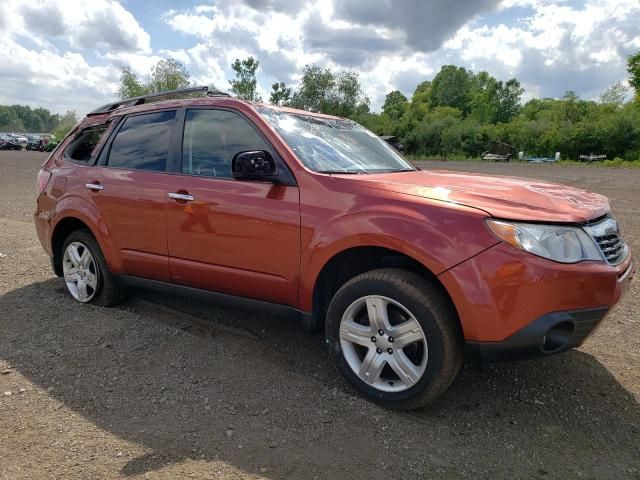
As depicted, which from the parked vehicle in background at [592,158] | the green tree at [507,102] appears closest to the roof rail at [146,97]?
the parked vehicle in background at [592,158]

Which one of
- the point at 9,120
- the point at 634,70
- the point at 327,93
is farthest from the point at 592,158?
the point at 9,120

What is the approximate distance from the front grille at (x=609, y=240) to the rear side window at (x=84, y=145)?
4.04 m

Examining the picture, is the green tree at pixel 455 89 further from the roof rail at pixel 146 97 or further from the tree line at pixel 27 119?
the tree line at pixel 27 119

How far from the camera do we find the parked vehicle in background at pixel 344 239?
98.0 inches

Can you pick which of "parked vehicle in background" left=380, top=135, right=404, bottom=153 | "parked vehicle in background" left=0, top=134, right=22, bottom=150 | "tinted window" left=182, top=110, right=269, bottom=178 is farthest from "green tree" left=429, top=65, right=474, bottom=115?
"tinted window" left=182, top=110, right=269, bottom=178

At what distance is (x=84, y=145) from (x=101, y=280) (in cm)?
133

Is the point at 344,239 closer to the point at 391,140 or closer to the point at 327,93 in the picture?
the point at 391,140

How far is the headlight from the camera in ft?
8.02

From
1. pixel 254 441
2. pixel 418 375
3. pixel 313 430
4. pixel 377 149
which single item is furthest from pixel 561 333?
pixel 377 149

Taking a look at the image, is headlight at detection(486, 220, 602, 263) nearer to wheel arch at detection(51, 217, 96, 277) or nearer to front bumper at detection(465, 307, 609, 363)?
front bumper at detection(465, 307, 609, 363)

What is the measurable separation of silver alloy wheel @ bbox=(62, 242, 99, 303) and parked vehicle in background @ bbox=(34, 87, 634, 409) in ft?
0.06

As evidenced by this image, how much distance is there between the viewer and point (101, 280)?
4.42m

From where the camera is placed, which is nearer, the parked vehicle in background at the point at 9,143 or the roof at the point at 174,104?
Answer: the roof at the point at 174,104

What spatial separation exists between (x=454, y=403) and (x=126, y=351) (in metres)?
2.35
